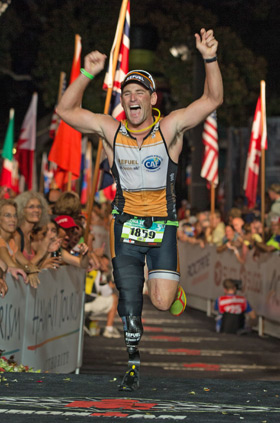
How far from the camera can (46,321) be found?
35.4 ft

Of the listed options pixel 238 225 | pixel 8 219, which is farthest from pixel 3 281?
pixel 238 225

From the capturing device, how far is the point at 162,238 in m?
7.96

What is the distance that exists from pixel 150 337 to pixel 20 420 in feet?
35.8

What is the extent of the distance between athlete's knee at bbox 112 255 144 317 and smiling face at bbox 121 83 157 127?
97 cm

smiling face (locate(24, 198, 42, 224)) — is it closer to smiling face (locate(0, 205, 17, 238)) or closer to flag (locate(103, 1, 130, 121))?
smiling face (locate(0, 205, 17, 238))

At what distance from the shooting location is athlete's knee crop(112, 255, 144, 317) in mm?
7836

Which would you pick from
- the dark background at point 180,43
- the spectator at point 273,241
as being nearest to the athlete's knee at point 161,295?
the spectator at point 273,241

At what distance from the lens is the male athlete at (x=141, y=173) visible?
7852mm

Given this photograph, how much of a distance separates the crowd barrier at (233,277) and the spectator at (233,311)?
225 mm

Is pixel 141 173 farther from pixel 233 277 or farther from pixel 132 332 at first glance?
pixel 233 277

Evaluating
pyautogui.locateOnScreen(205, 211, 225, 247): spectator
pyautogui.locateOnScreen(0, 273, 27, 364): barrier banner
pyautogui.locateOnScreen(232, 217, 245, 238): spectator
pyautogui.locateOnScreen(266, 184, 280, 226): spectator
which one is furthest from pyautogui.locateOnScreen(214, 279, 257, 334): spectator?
pyautogui.locateOnScreen(0, 273, 27, 364): barrier banner

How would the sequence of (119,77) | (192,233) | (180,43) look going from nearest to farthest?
(119,77) < (192,233) < (180,43)

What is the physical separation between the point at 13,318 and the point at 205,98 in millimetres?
2777

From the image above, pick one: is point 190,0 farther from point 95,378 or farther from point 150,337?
point 95,378
